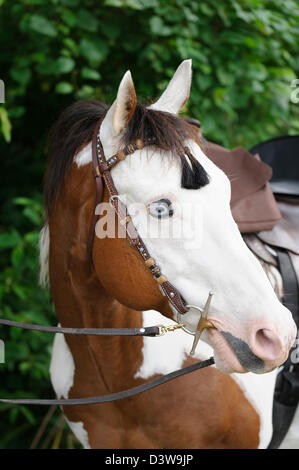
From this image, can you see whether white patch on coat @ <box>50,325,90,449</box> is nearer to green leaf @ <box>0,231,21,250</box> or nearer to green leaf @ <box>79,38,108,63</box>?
green leaf @ <box>0,231,21,250</box>

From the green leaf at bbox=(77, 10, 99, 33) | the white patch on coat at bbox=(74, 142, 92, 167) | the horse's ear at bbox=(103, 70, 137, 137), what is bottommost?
the white patch on coat at bbox=(74, 142, 92, 167)

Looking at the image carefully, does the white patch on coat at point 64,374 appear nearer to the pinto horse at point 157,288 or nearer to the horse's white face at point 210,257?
the pinto horse at point 157,288

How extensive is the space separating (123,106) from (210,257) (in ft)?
1.50

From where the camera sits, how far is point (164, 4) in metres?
2.58

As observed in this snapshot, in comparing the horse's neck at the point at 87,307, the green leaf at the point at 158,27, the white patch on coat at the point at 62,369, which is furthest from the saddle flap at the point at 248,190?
the green leaf at the point at 158,27

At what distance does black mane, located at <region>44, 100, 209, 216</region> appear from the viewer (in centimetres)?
126

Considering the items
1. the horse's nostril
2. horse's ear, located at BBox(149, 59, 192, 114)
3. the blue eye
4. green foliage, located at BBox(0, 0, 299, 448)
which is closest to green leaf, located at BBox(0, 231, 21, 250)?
green foliage, located at BBox(0, 0, 299, 448)

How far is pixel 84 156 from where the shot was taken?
4.79 feet

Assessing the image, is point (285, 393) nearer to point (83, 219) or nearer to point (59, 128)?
point (83, 219)

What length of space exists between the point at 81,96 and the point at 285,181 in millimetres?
1210

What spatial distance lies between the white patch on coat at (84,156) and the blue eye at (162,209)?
309 mm

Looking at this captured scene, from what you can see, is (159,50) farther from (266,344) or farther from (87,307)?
(266,344)

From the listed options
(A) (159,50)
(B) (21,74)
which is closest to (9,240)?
(B) (21,74)

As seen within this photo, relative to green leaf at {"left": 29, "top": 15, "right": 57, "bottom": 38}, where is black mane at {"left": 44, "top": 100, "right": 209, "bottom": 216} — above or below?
below
